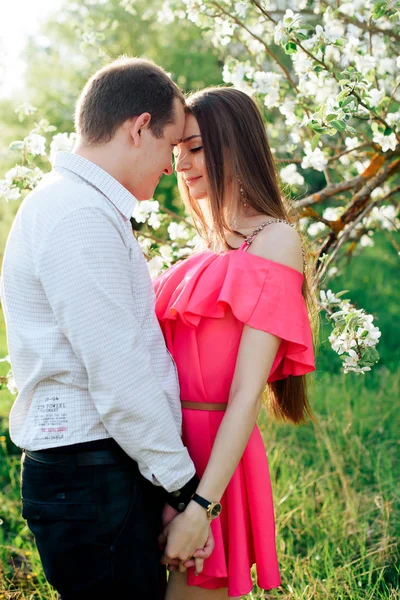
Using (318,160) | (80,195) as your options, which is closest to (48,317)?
(80,195)

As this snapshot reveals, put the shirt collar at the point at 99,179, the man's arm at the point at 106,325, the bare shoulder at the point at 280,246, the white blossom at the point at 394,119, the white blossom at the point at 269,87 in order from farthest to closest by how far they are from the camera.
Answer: the white blossom at the point at 269,87
the white blossom at the point at 394,119
the bare shoulder at the point at 280,246
the shirt collar at the point at 99,179
the man's arm at the point at 106,325

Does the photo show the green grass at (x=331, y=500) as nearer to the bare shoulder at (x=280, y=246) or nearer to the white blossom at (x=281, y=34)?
the bare shoulder at (x=280, y=246)

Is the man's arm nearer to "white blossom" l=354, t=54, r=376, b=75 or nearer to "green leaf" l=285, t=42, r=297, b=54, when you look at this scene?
"green leaf" l=285, t=42, r=297, b=54

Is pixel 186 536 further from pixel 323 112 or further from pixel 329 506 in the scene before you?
pixel 329 506

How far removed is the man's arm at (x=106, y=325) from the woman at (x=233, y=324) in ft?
0.88

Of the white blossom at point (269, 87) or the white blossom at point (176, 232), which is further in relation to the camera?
the white blossom at point (176, 232)

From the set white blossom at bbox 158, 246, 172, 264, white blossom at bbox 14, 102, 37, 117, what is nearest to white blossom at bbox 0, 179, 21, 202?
white blossom at bbox 14, 102, 37, 117

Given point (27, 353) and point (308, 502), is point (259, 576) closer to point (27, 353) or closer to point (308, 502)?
point (27, 353)

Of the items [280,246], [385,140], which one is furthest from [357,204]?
[280,246]

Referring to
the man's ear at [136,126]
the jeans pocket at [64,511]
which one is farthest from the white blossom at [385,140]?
the jeans pocket at [64,511]

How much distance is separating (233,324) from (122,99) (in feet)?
2.26

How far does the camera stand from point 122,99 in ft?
5.85

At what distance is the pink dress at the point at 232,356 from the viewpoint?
191 cm

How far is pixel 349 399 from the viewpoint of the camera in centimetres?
461
